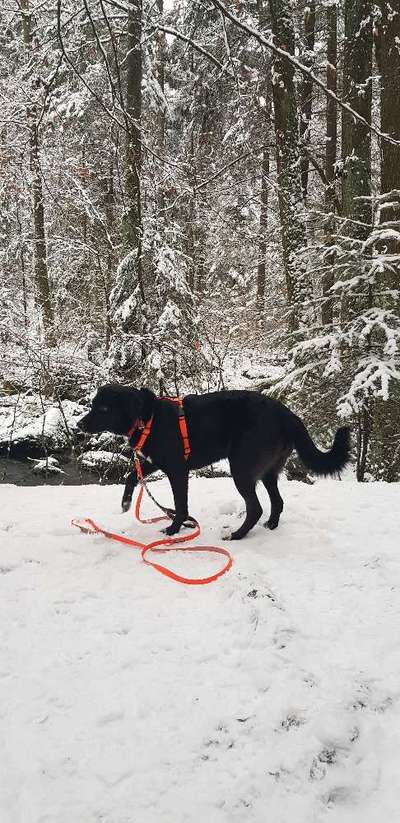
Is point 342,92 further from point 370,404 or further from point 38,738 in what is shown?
point 38,738

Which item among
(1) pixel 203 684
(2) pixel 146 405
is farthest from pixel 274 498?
(1) pixel 203 684

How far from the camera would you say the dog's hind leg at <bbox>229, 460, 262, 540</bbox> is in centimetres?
385

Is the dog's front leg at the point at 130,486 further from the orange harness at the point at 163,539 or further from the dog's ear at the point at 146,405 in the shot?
the dog's ear at the point at 146,405

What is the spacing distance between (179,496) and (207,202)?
821cm

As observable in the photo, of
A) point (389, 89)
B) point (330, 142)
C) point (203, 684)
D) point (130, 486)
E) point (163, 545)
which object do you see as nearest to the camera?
point (203, 684)

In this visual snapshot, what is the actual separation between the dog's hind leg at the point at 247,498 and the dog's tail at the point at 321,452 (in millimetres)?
456

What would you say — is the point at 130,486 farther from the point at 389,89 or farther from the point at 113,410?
the point at 389,89

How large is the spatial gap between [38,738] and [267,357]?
11.5 metres

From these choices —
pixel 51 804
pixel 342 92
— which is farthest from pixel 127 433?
pixel 342 92

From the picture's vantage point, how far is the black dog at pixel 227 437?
3826 mm

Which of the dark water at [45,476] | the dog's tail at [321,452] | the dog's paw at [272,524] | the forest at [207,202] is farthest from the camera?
the dark water at [45,476]

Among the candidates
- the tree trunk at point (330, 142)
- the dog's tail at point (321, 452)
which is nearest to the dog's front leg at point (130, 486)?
the dog's tail at point (321, 452)

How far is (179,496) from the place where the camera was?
3.94 meters

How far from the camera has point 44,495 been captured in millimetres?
5168
